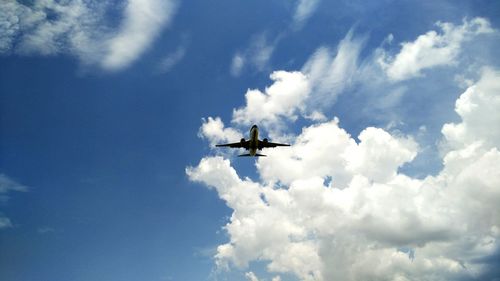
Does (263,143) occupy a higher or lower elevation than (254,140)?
higher

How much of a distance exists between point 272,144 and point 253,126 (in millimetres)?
8324

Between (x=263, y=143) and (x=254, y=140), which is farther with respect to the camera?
(x=263, y=143)

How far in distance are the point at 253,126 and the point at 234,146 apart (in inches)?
349

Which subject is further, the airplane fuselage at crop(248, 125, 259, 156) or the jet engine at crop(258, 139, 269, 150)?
the jet engine at crop(258, 139, 269, 150)

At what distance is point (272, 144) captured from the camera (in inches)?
4080

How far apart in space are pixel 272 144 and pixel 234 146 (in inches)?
358

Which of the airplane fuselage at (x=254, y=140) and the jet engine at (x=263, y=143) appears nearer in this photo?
the airplane fuselage at (x=254, y=140)

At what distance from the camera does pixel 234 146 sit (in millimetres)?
104125

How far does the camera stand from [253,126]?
9800cm
